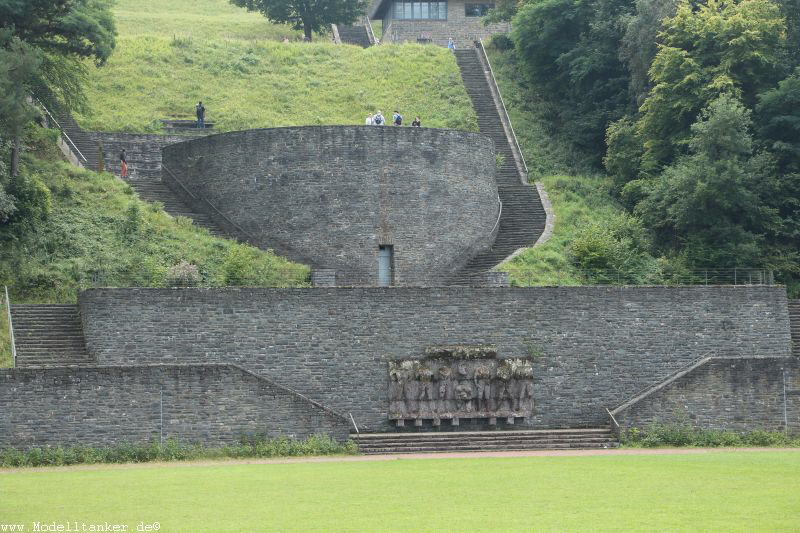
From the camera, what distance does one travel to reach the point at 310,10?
77.6m

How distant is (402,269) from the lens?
151ft

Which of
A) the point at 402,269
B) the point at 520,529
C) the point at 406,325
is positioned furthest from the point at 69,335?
the point at 520,529

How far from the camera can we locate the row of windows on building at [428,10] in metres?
78.8

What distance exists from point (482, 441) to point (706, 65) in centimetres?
2019

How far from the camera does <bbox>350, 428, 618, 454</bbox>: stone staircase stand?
36719 millimetres

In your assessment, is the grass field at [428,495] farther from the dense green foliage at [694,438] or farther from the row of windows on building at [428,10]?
the row of windows on building at [428,10]

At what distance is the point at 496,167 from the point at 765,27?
1019 centimetres

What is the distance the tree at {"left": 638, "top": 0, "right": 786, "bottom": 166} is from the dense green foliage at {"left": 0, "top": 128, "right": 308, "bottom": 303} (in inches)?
576

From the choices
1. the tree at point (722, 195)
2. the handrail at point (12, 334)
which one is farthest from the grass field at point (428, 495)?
the tree at point (722, 195)

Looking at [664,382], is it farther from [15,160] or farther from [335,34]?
[335,34]

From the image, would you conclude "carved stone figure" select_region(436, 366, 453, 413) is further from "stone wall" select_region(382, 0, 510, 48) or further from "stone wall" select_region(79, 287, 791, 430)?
"stone wall" select_region(382, 0, 510, 48)

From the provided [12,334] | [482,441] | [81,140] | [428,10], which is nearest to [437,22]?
[428,10]

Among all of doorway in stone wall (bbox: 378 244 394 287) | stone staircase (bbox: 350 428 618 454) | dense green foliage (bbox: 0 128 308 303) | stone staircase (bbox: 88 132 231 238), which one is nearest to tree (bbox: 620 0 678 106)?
doorway in stone wall (bbox: 378 244 394 287)

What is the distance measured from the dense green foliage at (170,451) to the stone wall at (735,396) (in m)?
8.11
